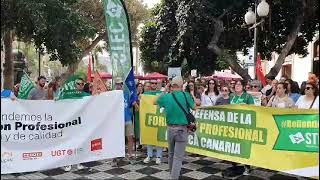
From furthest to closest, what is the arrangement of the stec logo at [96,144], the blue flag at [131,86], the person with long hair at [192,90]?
the person with long hair at [192,90] → the blue flag at [131,86] → the stec logo at [96,144]

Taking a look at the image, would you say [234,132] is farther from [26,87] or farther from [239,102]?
[26,87]

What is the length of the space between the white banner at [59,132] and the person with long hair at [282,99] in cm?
276

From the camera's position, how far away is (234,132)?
704cm

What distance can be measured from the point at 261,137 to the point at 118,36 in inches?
141

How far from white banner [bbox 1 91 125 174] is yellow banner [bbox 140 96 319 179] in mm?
1187

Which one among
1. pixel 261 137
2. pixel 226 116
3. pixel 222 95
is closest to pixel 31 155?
pixel 226 116

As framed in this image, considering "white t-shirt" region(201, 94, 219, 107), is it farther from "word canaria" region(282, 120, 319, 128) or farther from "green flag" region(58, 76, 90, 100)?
"green flag" region(58, 76, 90, 100)

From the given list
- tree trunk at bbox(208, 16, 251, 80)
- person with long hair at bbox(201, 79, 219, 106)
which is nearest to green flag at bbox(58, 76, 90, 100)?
person with long hair at bbox(201, 79, 219, 106)

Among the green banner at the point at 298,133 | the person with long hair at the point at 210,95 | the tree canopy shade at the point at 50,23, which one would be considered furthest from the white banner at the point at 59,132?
the tree canopy shade at the point at 50,23

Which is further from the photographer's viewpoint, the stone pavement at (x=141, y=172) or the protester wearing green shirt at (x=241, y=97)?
the protester wearing green shirt at (x=241, y=97)

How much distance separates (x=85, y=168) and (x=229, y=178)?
2.58 meters

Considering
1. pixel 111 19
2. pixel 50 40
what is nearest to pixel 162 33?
pixel 50 40

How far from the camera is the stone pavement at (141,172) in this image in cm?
708

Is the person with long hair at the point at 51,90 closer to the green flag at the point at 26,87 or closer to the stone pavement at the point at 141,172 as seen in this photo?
the green flag at the point at 26,87
